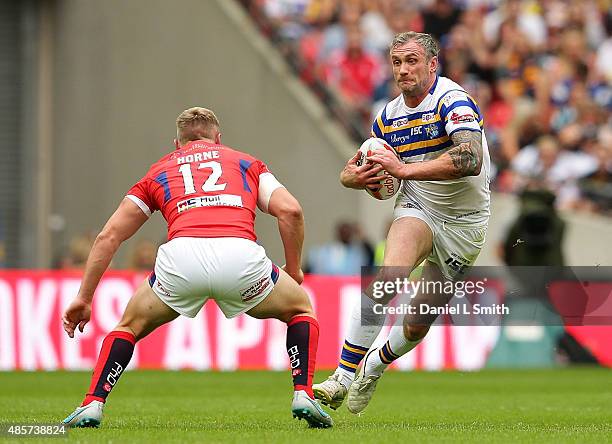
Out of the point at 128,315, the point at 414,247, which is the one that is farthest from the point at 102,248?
the point at 414,247

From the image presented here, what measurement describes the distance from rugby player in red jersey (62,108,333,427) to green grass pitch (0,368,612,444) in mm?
437

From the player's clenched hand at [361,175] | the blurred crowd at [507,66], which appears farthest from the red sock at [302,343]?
the blurred crowd at [507,66]

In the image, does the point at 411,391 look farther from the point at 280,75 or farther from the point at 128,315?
the point at 280,75

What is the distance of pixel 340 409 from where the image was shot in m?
11.1

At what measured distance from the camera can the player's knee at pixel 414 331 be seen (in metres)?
9.66

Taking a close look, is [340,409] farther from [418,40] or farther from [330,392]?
[418,40]

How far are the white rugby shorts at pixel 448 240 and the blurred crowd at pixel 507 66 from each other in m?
9.32

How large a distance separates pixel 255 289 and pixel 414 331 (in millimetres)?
1741

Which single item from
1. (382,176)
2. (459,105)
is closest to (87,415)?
(382,176)

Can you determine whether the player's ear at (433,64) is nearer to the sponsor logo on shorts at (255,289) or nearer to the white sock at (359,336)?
the white sock at (359,336)

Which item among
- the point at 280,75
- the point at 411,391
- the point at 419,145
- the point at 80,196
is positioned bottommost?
the point at 411,391

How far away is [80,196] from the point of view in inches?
922

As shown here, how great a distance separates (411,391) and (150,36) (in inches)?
411

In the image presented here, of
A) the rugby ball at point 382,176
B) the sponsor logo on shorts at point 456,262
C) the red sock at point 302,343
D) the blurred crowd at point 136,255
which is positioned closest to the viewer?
the red sock at point 302,343
